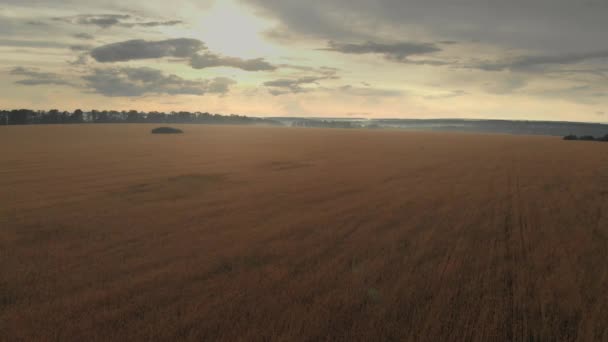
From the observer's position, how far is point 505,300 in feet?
15.0

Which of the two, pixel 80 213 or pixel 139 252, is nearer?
pixel 139 252

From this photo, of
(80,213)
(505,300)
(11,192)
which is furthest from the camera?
(11,192)

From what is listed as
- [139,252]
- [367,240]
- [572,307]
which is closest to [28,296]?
[139,252]

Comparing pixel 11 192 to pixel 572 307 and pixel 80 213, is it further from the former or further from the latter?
pixel 572 307

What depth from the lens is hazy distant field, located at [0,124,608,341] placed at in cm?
404

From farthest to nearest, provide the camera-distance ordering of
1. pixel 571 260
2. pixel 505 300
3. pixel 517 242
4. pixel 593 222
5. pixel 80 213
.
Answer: pixel 80 213, pixel 593 222, pixel 517 242, pixel 571 260, pixel 505 300

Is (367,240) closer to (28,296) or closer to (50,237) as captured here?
(28,296)

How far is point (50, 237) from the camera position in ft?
22.7

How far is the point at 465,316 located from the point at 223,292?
311 centimetres

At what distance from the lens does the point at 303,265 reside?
5598 mm

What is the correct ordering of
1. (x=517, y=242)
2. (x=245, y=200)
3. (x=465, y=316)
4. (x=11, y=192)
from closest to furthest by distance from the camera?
1. (x=465, y=316)
2. (x=517, y=242)
3. (x=245, y=200)
4. (x=11, y=192)

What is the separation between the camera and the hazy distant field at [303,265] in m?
4.04

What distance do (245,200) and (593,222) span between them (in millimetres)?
8704

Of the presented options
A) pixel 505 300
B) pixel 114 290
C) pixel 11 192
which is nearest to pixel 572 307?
pixel 505 300
